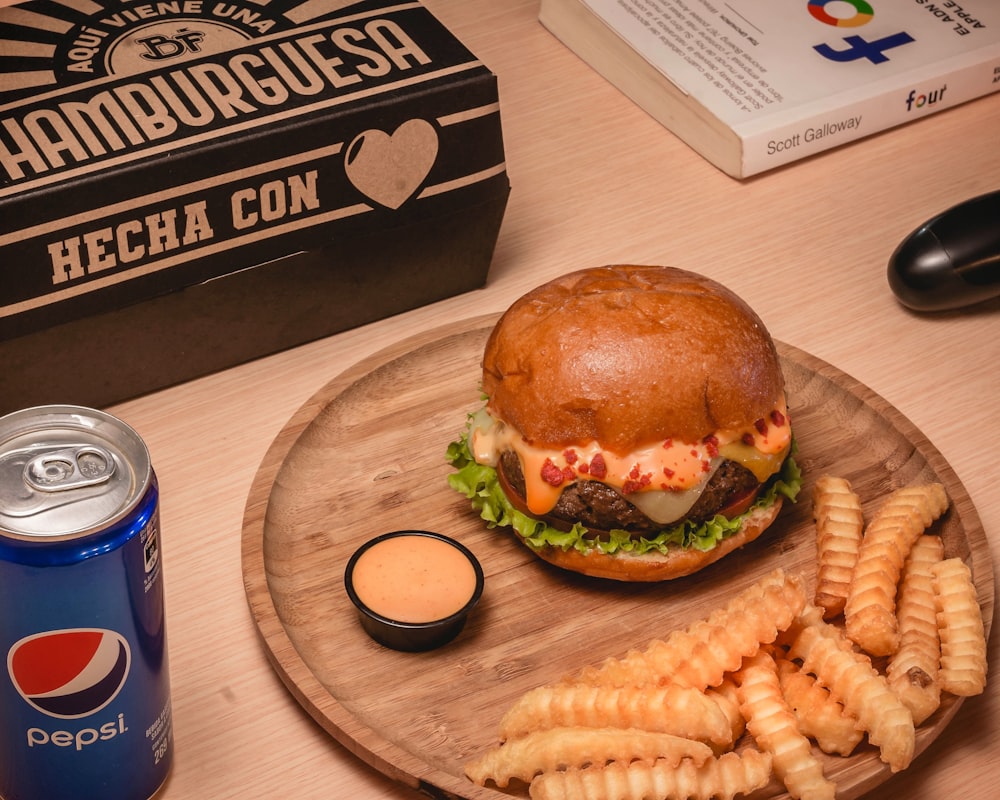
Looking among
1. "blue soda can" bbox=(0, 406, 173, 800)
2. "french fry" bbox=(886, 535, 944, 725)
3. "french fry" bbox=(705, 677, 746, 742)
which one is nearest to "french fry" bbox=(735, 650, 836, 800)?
"french fry" bbox=(705, 677, 746, 742)

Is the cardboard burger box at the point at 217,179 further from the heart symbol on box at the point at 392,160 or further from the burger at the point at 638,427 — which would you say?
the burger at the point at 638,427

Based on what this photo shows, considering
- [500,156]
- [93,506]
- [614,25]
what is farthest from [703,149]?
[93,506]

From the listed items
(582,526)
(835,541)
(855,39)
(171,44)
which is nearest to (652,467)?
(582,526)

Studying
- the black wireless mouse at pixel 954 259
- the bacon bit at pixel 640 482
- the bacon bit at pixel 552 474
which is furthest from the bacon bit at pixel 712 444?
the black wireless mouse at pixel 954 259

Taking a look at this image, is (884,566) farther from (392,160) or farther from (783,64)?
(783,64)

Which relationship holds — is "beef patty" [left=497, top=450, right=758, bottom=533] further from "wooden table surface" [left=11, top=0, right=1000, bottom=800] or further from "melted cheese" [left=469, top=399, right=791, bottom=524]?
"wooden table surface" [left=11, top=0, right=1000, bottom=800]

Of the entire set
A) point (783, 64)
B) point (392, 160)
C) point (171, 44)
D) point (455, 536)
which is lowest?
point (455, 536)
